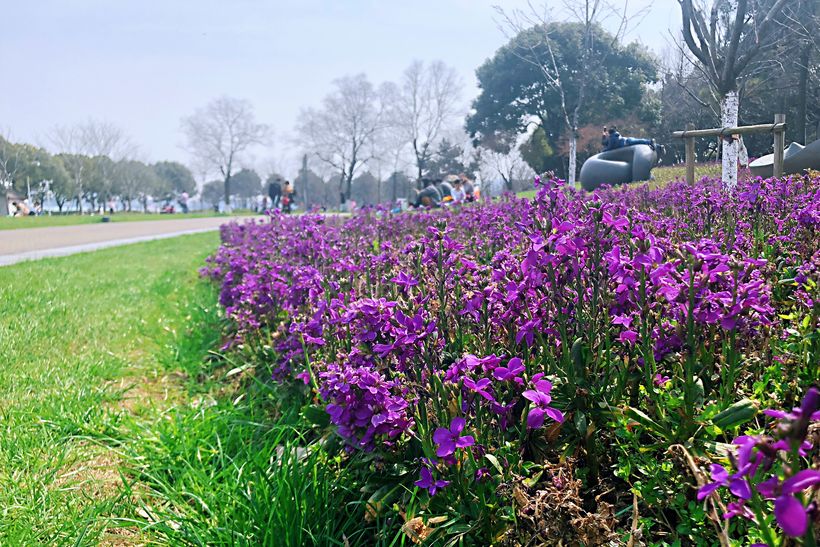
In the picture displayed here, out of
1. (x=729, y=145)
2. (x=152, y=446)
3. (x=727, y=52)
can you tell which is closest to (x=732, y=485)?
(x=152, y=446)

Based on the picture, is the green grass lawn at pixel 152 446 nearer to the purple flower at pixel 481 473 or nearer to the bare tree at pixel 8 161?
the purple flower at pixel 481 473

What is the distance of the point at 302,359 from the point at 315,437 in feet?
1.38

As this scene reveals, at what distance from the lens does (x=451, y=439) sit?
1.58 m

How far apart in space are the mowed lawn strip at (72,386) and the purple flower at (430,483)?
1.20 m

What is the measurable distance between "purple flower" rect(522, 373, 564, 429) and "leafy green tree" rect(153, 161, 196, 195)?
104 m

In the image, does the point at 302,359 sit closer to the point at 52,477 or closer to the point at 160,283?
the point at 52,477

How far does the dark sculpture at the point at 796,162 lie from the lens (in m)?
10.3

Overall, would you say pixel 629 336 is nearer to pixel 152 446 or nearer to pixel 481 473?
pixel 481 473

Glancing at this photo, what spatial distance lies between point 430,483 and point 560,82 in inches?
662

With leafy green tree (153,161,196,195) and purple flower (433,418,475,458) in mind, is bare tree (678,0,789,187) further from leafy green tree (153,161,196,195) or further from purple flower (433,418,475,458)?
leafy green tree (153,161,196,195)

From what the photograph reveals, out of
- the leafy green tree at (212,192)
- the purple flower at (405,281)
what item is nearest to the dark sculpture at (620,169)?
the purple flower at (405,281)

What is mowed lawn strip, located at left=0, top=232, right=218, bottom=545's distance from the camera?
2.28 meters

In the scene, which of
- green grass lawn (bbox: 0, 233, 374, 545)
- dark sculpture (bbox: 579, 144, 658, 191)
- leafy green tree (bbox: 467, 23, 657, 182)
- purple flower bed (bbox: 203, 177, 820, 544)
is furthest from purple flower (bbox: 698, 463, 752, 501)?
leafy green tree (bbox: 467, 23, 657, 182)

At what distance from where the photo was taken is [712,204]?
12.2ft
